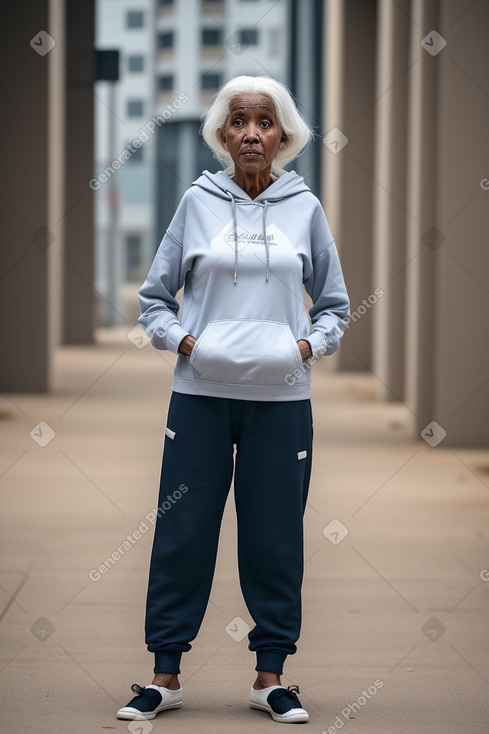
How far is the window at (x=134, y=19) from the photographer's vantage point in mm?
72938

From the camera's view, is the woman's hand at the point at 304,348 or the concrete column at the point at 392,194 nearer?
the woman's hand at the point at 304,348

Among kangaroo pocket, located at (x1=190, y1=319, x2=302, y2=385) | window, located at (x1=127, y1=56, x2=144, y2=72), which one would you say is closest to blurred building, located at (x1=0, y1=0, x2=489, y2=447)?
kangaroo pocket, located at (x1=190, y1=319, x2=302, y2=385)

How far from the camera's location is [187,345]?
145 inches

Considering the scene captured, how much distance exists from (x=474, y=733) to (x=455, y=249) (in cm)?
711

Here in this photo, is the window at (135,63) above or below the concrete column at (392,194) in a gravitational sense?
above

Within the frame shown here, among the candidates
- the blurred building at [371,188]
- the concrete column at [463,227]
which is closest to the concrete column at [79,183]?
the blurred building at [371,188]

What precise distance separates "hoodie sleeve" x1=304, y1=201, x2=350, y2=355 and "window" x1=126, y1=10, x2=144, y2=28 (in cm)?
7148

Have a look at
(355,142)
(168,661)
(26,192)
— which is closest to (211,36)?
(355,142)

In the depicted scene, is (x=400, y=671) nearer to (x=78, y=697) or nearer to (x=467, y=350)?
(x=78, y=697)

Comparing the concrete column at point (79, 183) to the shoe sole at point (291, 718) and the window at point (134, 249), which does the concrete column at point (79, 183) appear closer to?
the shoe sole at point (291, 718)

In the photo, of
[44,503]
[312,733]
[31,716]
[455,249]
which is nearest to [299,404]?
[312,733]

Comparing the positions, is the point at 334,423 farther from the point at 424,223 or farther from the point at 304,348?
the point at 304,348

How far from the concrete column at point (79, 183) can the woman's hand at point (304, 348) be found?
65.3 ft

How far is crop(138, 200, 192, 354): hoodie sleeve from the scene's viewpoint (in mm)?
3748
